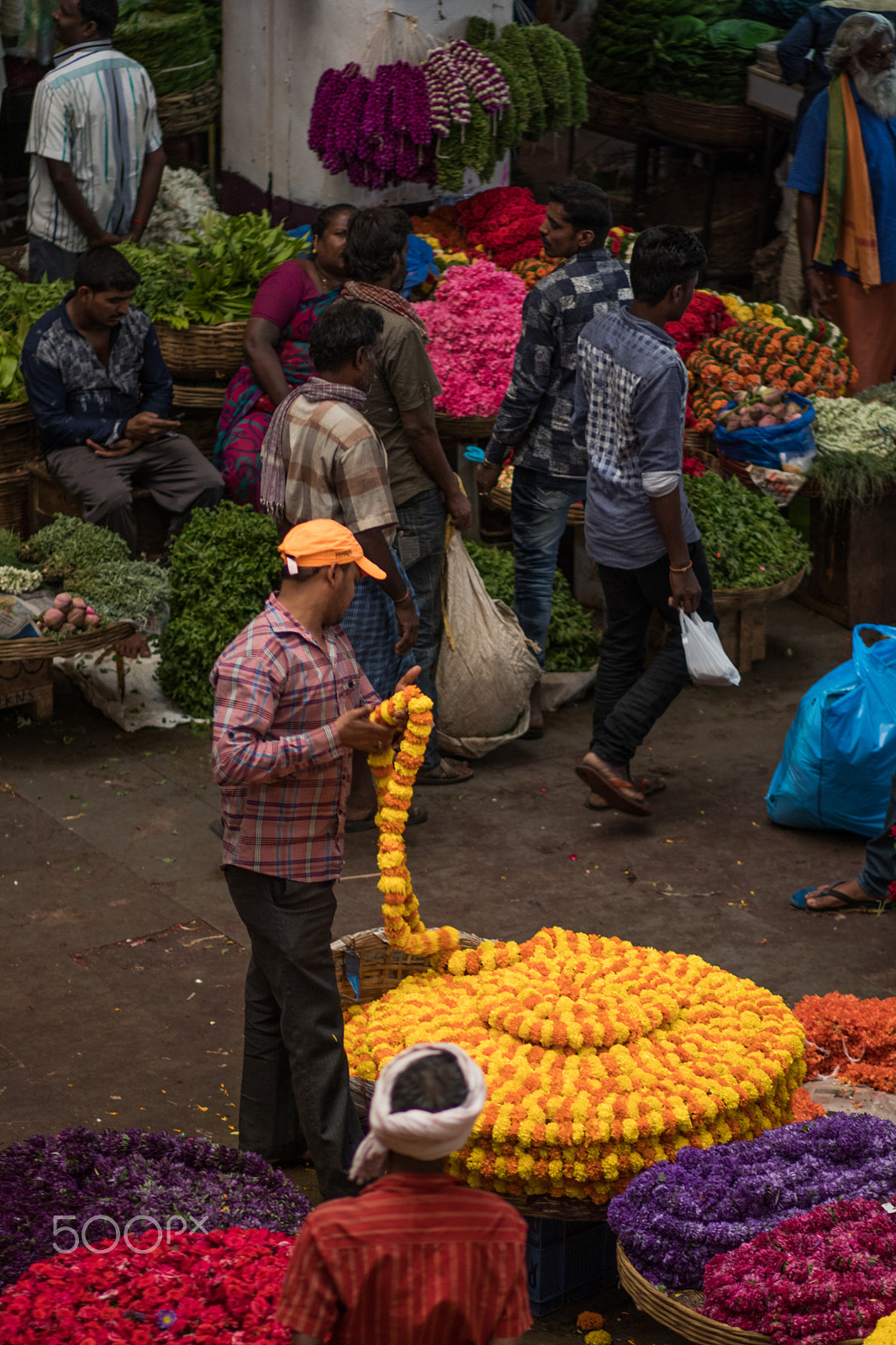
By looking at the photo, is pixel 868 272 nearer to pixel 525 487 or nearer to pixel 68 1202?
pixel 525 487

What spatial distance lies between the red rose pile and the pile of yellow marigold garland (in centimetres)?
577

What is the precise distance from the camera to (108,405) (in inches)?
279

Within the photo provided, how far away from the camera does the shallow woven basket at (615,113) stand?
1151 cm

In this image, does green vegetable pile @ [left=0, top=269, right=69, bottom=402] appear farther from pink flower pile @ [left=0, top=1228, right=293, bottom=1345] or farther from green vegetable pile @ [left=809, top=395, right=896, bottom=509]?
pink flower pile @ [left=0, top=1228, right=293, bottom=1345]

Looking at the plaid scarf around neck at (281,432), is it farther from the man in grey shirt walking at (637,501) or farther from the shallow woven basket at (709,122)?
the shallow woven basket at (709,122)

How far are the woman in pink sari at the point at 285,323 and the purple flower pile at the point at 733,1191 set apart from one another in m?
3.90

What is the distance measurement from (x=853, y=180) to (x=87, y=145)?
4.14 meters

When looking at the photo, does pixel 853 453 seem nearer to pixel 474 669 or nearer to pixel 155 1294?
pixel 474 669

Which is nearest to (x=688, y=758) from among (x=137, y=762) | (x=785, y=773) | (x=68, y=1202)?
(x=785, y=773)

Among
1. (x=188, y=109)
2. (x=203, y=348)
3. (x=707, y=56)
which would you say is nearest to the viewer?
(x=203, y=348)

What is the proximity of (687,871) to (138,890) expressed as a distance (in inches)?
76.8

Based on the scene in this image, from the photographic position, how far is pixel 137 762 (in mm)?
6422

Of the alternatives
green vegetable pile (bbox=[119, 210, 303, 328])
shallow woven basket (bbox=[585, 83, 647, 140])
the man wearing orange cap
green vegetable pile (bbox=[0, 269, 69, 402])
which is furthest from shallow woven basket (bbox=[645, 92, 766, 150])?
the man wearing orange cap

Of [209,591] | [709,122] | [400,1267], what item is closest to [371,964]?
[400,1267]
